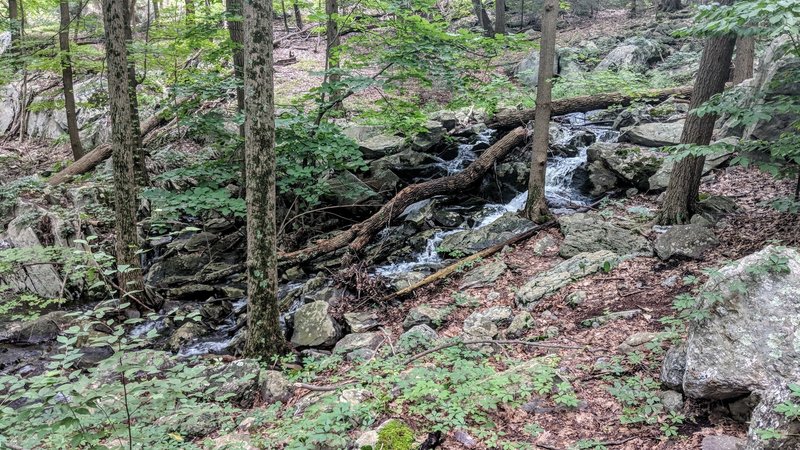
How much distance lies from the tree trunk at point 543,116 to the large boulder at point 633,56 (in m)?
10.3

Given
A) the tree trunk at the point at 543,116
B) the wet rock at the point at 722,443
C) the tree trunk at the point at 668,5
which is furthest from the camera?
the tree trunk at the point at 668,5

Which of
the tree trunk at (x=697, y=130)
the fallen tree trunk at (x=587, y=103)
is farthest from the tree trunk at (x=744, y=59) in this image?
the tree trunk at (x=697, y=130)

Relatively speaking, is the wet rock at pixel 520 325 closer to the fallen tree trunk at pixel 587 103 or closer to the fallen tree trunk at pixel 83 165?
the fallen tree trunk at pixel 587 103

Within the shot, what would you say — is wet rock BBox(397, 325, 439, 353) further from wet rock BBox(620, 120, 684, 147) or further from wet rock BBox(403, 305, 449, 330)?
wet rock BBox(620, 120, 684, 147)

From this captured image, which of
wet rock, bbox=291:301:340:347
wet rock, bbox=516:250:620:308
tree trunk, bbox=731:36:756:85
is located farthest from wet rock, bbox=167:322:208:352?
tree trunk, bbox=731:36:756:85

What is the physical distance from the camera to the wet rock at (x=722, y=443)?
9.42 feet

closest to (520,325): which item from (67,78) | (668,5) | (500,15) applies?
(67,78)

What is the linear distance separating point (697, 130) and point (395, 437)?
6279mm

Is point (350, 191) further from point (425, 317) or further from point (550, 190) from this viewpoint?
point (550, 190)

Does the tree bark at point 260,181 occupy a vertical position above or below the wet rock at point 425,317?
above

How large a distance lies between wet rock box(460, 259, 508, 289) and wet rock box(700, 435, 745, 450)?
3911mm

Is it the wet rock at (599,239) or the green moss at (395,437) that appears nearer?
the green moss at (395,437)

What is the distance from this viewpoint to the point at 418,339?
5.30 m

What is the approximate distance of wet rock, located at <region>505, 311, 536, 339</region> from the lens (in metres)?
5.21
